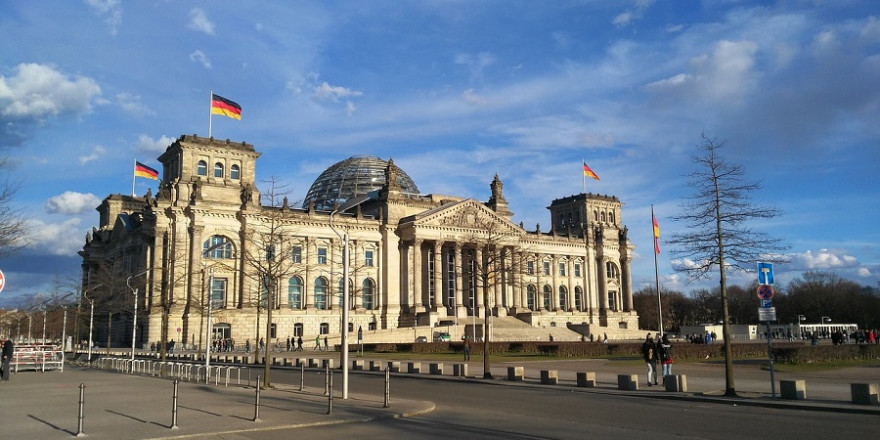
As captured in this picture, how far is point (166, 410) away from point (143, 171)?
6743 cm

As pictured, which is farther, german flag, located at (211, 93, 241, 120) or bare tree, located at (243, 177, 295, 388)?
german flag, located at (211, 93, 241, 120)

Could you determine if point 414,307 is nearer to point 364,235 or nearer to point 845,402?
point 364,235

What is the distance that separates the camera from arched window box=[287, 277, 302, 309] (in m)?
87.1

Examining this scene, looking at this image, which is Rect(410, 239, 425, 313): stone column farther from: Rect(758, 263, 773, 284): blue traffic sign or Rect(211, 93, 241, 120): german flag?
Rect(758, 263, 773, 284): blue traffic sign

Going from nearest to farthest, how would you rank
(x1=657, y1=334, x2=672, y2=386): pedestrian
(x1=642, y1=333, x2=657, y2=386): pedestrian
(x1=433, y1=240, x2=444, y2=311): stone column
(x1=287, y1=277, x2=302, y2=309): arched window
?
(x1=657, y1=334, x2=672, y2=386): pedestrian
(x1=642, y1=333, x2=657, y2=386): pedestrian
(x1=287, y1=277, x2=302, y2=309): arched window
(x1=433, y1=240, x2=444, y2=311): stone column

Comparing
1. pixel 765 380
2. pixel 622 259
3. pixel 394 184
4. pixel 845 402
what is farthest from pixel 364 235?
pixel 845 402

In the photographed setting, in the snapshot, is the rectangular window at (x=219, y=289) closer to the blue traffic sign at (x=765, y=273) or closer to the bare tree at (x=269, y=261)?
the bare tree at (x=269, y=261)

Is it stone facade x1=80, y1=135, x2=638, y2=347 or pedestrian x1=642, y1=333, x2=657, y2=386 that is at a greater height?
stone facade x1=80, y1=135, x2=638, y2=347

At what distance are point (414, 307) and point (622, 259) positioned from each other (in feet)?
147

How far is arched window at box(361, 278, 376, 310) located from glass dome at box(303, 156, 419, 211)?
69.4 ft

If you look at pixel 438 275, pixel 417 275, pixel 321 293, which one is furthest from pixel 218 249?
pixel 438 275

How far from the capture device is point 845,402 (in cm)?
2142

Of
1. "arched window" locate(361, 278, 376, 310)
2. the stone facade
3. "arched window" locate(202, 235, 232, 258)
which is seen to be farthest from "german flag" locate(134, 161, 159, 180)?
"arched window" locate(361, 278, 376, 310)

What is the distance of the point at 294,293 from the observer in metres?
87.8
